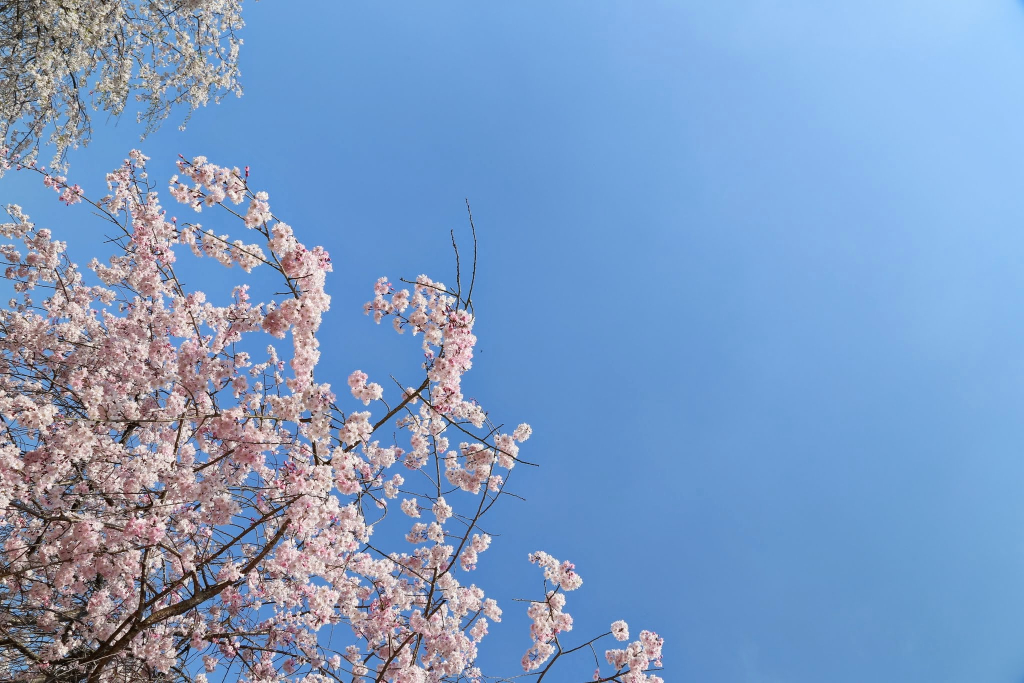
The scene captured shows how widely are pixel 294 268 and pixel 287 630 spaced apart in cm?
370

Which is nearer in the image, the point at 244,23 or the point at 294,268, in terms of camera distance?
the point at 294,268

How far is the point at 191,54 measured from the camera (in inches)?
461

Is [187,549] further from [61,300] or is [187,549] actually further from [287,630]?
[61,300]

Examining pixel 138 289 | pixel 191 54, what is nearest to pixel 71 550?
pixel 138 289

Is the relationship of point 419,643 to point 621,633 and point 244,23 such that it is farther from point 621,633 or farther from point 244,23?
point 244,23

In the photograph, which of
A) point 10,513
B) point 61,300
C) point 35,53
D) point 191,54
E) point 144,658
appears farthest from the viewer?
point 191,54

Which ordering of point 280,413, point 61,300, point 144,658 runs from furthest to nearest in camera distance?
point 61,300 → point 144,658 → point 280,413

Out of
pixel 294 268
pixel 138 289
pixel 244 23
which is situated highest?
pixel 244 23

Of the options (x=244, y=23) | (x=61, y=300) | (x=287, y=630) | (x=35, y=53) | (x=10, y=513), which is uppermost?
(x=244, y=23)

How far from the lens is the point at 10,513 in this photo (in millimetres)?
6684

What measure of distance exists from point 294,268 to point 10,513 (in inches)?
157

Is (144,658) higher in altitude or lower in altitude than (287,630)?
lower

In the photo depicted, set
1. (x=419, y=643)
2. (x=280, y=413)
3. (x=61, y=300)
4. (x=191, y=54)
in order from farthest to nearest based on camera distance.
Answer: (x=191, y=54) → (x=61, y=300) → (x=419, y=643) → (x=280, y=413)

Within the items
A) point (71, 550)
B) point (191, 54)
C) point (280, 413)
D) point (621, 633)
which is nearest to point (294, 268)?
point (280, 413)
